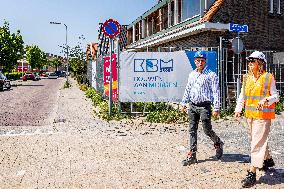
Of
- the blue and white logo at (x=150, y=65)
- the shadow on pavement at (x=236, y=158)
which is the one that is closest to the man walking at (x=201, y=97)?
the shadow on pavement at (x=236, y=158)

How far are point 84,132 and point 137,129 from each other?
1384mm

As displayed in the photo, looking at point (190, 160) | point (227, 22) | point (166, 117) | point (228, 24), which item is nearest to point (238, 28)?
point (228, 24)

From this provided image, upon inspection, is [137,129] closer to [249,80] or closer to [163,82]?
[163,82]

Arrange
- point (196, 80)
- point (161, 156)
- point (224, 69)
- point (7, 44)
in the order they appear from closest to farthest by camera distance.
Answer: point (196, 80), point (161, 156), point (224, 69), point (7, 44)

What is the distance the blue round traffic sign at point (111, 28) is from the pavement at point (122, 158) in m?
2.99

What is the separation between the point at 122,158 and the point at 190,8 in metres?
13.7

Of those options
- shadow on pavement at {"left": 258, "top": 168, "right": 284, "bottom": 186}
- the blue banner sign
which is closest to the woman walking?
shadow on pavement at {"left": 258, "top": 168, "right": 284, "bottom": 186}

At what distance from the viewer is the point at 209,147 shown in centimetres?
691

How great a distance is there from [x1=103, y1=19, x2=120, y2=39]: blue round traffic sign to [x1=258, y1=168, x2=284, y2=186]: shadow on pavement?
6940 millimetres

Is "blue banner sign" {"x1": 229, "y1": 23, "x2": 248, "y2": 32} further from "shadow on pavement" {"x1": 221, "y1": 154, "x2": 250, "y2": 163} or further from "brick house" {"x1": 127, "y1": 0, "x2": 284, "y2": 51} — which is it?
"shadow on pavement" {"x1": 221, "y1": 154, "x2": 250, "y2": 163}

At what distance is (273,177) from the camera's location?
498 cm

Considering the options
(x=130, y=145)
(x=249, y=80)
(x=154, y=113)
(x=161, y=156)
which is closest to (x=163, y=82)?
(x=154, y=113)

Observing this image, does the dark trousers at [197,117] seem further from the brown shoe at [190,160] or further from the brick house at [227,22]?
the brick house at [227,22]

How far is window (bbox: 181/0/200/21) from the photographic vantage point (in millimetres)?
17469
